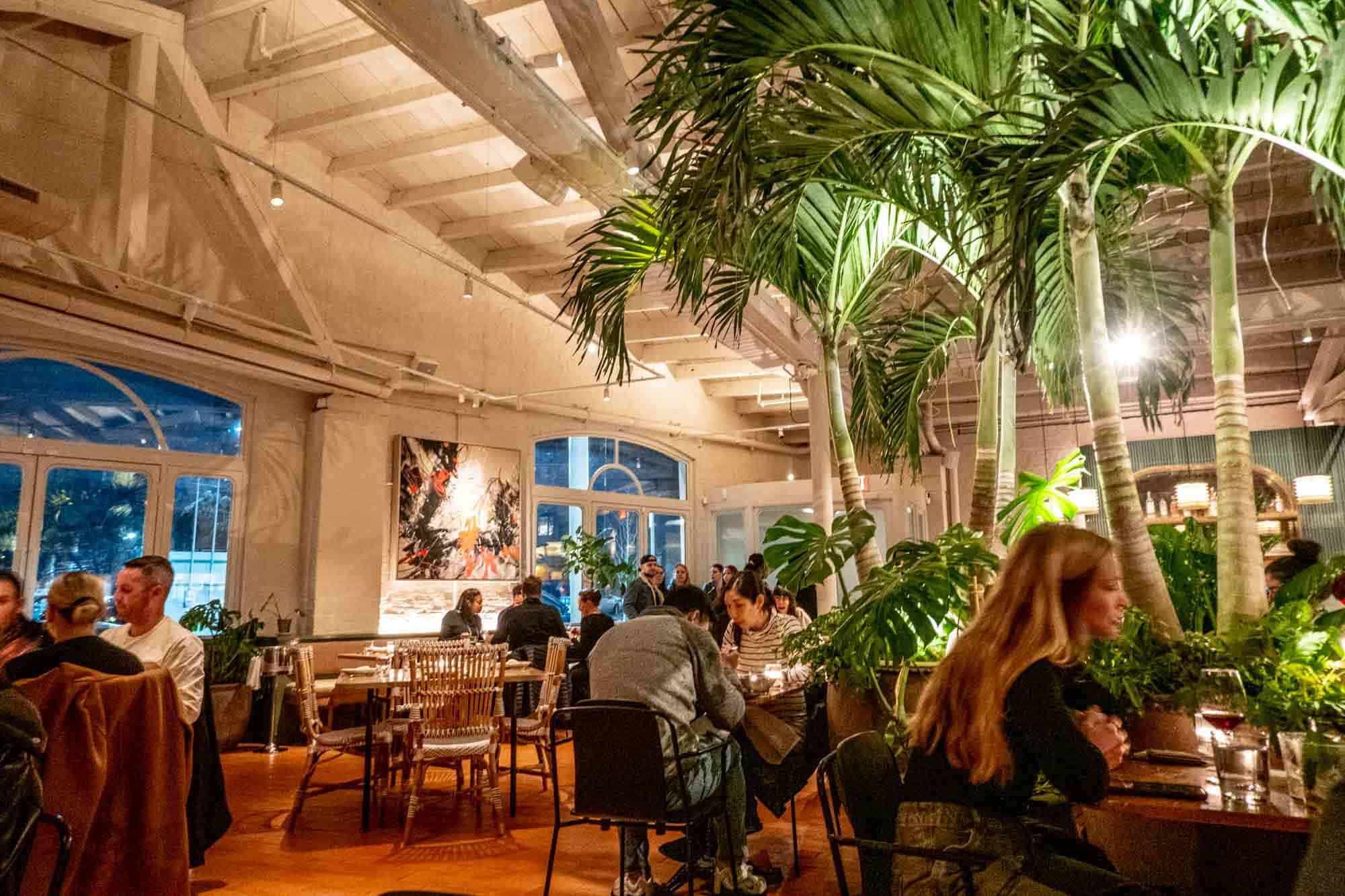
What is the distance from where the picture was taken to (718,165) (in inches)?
114

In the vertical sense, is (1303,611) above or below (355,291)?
below

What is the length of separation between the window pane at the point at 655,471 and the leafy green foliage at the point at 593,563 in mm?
1985

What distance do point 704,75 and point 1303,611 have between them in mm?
2488

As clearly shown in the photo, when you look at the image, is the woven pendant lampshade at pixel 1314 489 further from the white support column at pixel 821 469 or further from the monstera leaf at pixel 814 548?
the monstera leaf at pixel 814 548

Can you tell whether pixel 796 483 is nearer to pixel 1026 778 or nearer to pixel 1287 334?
pixel 1287 334

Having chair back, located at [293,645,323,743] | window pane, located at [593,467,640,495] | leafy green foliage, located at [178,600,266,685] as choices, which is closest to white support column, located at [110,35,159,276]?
leafy green foliage, located at [178,600,266,685]

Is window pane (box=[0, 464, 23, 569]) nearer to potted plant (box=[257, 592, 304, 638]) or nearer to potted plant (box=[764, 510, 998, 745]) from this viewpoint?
potted plant (box=[257, 592, 304, 638])

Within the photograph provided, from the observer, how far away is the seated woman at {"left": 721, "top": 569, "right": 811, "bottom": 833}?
4.11 m

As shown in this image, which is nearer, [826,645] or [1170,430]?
[826,645]

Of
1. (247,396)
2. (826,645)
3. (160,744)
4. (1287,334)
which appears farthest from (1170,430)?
(160,744)

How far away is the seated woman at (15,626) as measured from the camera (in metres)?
3.68

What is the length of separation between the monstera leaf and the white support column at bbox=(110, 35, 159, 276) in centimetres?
585

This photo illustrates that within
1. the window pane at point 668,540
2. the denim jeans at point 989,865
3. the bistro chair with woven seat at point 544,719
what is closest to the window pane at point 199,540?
the bistro chair with woven seat at point 544,719

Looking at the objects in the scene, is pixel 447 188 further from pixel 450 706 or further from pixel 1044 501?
pixel 1044 501
